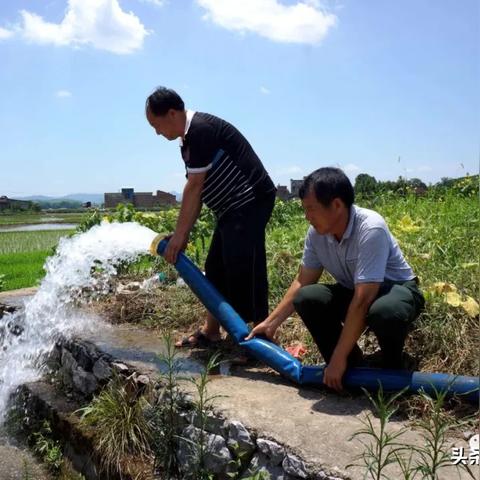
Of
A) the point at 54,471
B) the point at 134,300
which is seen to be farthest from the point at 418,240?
the point at 54,471

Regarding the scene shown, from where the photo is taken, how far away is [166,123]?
10.3 feet

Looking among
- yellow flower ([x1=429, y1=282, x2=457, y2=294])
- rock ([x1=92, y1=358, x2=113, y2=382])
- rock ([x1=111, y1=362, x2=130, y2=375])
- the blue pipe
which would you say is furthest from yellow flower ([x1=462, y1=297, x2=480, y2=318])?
rock ([x1=92, y1=358, x2=113, y2=382])

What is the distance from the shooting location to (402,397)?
2.53 meters

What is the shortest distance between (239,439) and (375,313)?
81 cm

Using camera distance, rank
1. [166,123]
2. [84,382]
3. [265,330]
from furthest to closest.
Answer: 1. [84,382]
2. [166,123]
3. [265,330]

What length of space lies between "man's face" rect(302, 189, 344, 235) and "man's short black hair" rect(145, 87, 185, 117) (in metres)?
1.05

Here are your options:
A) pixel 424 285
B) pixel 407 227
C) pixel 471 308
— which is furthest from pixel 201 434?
pixel 407 227

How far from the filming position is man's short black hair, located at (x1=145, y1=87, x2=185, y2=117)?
122 inches

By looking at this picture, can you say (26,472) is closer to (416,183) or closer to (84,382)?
(84,382)

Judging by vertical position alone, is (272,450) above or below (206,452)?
above

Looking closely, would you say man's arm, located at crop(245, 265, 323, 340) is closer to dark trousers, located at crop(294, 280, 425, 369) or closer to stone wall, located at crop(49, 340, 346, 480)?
dark trousers, located at crop(294, 280, 425, 369)

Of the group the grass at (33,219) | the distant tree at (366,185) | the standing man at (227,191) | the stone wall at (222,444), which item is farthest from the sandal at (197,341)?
the grass at (33,219)

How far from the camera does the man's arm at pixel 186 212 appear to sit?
319 centimetres

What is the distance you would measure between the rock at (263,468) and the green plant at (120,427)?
0.68 m
